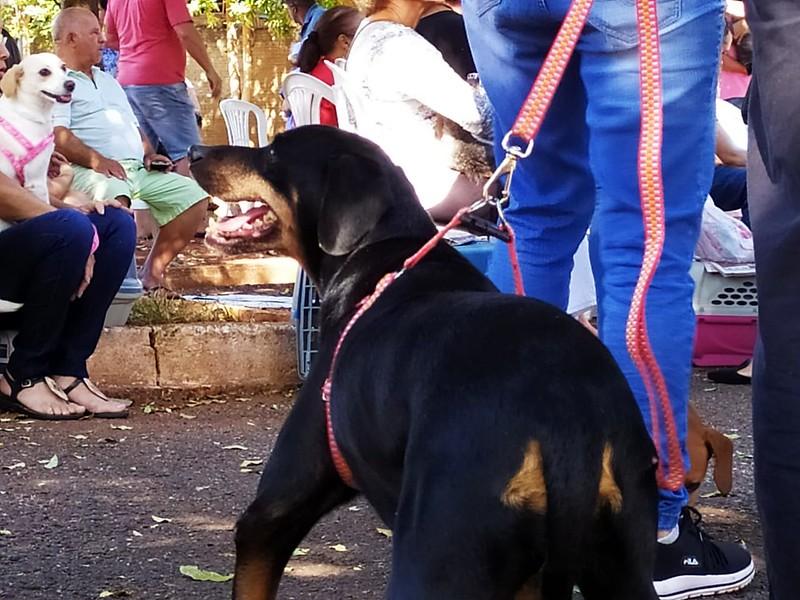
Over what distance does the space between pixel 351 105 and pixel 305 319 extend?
1015 mm

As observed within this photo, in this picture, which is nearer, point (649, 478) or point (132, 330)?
point (649, 478)

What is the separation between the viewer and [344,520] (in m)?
4.24

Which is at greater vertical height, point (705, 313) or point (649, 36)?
point (649, 36)

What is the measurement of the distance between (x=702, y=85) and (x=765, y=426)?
3.13ft

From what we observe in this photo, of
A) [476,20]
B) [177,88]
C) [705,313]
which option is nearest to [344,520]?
[476,20]

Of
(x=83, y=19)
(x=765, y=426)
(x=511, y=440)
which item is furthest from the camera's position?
(x=83, y=19)

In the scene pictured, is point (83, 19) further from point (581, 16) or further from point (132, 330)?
point (581, 16)

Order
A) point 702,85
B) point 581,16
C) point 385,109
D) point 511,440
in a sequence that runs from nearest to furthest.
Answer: point 511,440, point 581,16, point 702,85, point 385,109

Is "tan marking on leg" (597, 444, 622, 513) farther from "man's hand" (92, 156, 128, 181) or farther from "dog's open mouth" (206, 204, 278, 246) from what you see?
"man's hand" (92, 156, 128, 181)

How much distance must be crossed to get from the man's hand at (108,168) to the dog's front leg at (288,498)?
4678 mm

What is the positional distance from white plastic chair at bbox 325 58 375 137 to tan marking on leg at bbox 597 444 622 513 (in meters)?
3.30

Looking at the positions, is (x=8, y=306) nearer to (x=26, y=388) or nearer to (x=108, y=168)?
(x=26, y=388)

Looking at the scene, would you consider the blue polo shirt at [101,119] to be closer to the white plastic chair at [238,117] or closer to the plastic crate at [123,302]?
the white plastic chair at [238,117]

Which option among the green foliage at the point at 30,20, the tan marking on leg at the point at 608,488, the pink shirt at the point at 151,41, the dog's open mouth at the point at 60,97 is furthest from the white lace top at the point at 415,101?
the green foliage at the point at 30,20
